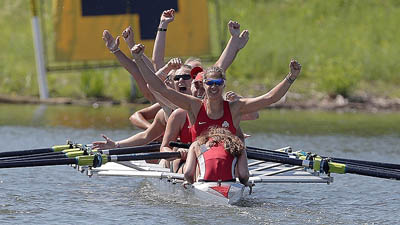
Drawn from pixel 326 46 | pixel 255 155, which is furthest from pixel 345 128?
pixel 255 155

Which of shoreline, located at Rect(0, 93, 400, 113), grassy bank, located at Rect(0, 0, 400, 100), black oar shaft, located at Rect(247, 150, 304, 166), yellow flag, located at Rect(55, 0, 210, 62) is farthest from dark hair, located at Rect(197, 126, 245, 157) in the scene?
grassy bank, located at Rect(0, 0, 400, 100)

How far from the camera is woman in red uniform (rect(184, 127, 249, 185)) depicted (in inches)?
340

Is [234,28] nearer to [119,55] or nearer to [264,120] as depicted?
[119,55]

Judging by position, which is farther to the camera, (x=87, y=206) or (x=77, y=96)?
(x=77, y=96)

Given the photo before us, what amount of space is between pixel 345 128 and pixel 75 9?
20.7 ft

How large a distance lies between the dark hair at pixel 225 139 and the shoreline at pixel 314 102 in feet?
33.4

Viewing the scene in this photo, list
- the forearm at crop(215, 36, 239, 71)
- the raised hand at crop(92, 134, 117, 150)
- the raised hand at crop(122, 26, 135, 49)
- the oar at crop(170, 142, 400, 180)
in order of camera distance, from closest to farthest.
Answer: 1. the oar at crop(170, 142, 400, 180)
2. the raised hand at crop(122, 26, 135, 49)
3. the raised hand at crop(92, 134, 117, 150)
4. the forearm at crop(215, 36, 239, 71)

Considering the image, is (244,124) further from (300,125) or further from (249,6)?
(249,6)

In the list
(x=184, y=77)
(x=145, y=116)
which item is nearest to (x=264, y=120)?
(x=145, y=116)

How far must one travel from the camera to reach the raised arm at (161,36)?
10.9 meters

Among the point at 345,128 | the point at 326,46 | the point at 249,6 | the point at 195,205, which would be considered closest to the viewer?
the point at 195,205

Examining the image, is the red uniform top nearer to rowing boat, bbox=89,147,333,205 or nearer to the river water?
rowing boat, bbox=89,147,333,205

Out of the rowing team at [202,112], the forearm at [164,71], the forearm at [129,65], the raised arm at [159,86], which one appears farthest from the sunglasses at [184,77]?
the raised arm at [159,86]

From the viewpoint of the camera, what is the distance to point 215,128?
8.94 metres
